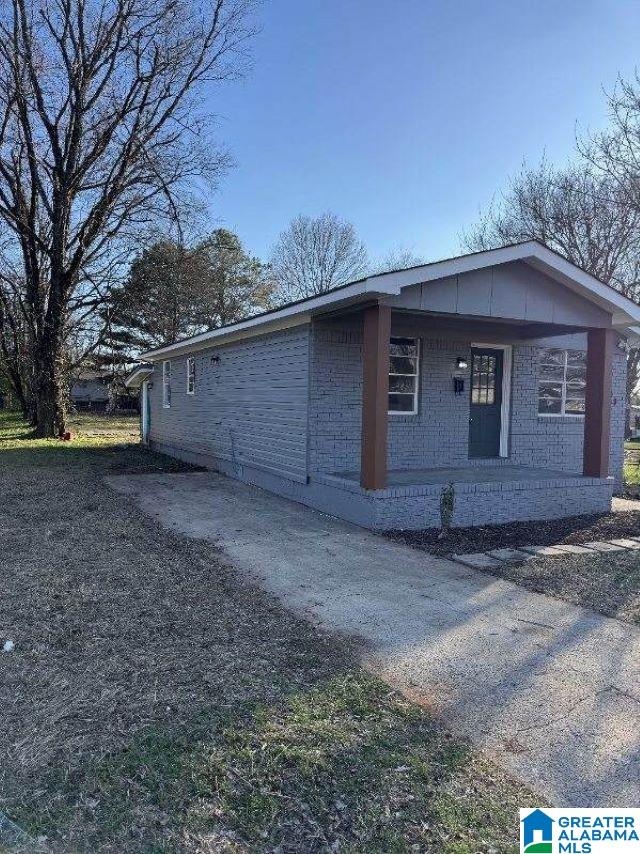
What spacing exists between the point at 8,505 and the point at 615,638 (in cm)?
783

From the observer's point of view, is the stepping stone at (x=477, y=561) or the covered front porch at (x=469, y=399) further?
the covered front porch at (x=469, y=399)

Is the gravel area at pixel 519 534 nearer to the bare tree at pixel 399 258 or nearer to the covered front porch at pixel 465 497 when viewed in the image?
the covered front porch at pixel 465 497

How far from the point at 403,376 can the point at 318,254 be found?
22.8 metres

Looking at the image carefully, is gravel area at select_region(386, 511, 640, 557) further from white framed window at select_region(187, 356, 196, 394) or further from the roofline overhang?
white framed window at select_region(187, 356, 196, 394)

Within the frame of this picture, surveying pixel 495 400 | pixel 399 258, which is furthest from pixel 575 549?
pixel 399 258

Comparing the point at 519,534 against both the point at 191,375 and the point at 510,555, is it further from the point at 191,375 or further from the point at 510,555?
the point at 191,375

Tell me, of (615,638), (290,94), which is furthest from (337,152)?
(615,638)

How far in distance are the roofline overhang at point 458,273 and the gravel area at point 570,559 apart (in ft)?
9.42

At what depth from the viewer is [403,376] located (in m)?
9.77

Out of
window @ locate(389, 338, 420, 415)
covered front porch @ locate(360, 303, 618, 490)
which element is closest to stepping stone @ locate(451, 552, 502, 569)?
covered front porch @ locate(360, 303, 618, 490)

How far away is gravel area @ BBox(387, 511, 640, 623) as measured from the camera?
193 inches

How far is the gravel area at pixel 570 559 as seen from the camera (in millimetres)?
4902

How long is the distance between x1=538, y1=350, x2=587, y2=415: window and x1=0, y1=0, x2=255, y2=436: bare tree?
13.5 metres

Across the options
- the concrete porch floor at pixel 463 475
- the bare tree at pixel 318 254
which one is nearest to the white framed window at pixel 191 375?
the concrete porch floor at pixel 463 475
